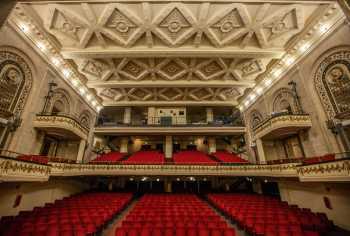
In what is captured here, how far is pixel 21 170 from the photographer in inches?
202

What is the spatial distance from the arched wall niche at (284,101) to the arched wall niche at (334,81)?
1.51m

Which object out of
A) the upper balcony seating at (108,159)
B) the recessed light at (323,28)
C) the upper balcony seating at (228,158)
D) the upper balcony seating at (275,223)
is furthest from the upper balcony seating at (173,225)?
the recessed light at (323,28)

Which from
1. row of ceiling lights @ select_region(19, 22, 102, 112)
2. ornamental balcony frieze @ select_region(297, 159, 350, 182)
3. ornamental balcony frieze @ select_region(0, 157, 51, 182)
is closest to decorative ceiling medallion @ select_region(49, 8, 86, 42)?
row of ceiling lights @ select_region(19, 22, 102, 112)

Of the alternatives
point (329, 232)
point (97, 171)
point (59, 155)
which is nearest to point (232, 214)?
point (329, 232)

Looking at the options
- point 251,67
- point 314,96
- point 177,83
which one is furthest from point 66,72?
point 314,96

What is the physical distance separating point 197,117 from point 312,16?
12.9 meters

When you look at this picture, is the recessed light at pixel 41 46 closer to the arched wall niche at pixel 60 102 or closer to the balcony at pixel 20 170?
the arched wall niche at pixel 60 102

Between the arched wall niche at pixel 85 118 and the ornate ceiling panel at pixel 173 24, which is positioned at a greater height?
the ornate ceiling panel at pixel 173 24

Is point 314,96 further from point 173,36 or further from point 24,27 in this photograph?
point 24,27

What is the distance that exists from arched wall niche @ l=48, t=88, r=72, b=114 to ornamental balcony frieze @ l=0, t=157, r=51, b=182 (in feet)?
14.6

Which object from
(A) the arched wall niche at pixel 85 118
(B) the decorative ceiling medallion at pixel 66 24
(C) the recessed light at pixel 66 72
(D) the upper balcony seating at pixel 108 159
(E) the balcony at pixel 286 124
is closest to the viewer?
(B) the decorative ceiling medallion at pixel 66 24

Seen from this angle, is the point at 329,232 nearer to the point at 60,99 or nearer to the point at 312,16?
the point at 312,16

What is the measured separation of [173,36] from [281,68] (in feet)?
23.8

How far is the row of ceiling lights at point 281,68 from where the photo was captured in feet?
23.9
